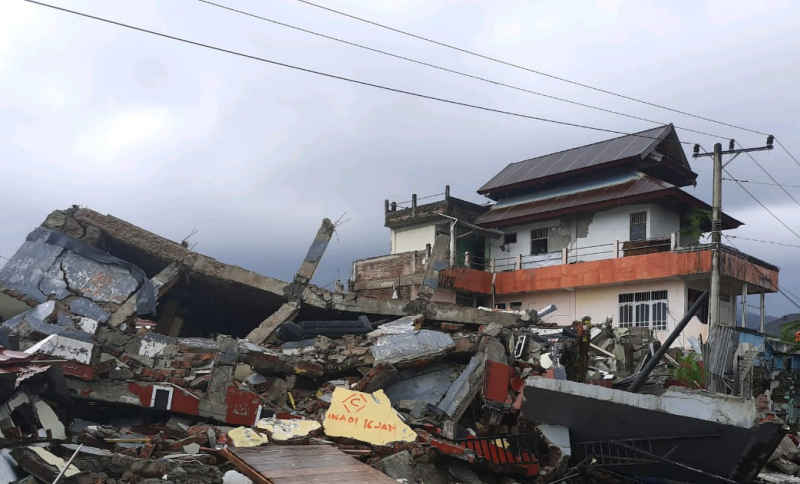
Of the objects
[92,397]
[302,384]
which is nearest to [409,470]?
[302,384]

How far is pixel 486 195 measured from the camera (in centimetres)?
3006

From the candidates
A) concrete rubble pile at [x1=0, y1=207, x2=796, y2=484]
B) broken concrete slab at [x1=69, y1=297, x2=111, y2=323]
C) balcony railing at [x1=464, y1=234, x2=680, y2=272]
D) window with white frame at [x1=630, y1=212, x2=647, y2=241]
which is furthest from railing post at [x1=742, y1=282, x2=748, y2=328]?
broken concrete slab at [x1=69, y1=297, x2=111, y2=323]

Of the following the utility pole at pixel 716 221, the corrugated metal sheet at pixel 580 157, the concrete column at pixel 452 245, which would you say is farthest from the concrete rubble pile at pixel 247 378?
the corrugated metal sheet at pixel 580 157

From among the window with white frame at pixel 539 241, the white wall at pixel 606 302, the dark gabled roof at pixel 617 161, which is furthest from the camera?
the window with white frame at pixel 539 241

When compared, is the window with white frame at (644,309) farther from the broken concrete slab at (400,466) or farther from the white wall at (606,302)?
the broken concrete slab at (400,466)

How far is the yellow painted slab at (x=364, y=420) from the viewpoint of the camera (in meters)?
9.32

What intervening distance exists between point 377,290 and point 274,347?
1572 centimetres

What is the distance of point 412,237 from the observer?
99.1 ft

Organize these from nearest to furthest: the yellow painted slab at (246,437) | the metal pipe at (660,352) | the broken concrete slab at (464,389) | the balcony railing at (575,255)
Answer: the yellow painted slab at (246,437) < the metal pipe at (660,352) < the broken concrete slab at (464,389) < the balcony railing at (575,255)

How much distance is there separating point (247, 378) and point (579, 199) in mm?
18554

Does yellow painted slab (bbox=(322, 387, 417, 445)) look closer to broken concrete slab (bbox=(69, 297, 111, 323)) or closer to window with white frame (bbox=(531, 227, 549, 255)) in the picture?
broken concrete slab (bbox=(69, 297, 111, 323))

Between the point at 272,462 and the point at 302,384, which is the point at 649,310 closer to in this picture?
the point at 302,384

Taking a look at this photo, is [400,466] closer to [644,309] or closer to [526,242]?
[644,309]

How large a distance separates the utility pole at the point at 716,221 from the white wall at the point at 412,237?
13.0 meters
